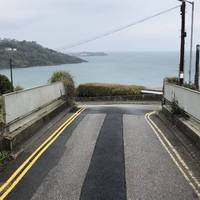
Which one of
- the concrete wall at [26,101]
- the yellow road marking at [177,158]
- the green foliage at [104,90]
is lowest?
the green foliage at [104,90]

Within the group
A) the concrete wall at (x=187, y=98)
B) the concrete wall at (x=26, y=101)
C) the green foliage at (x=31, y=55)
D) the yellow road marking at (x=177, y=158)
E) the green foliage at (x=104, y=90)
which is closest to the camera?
the yellow road marking at (x=177, y=158)

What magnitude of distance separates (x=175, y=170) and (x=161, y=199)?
1.89m

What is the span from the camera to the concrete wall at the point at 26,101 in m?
10.5

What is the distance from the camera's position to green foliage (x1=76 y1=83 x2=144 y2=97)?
44406 mm

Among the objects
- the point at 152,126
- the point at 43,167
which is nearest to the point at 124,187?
the point at 43,167

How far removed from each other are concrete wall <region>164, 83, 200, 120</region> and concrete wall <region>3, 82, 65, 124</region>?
18.4 feet

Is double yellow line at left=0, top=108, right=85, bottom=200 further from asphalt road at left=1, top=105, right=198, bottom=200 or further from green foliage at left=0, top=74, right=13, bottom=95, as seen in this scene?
green foliage at left=0, top=74, right=13, bottom=95

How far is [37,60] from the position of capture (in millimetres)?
130875

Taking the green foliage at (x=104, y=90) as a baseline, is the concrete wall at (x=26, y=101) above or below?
above

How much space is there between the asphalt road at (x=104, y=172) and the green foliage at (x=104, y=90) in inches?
1246

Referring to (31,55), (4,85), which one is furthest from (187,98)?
(31,55)

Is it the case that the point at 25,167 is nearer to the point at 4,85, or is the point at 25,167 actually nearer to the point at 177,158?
the point at 177,158

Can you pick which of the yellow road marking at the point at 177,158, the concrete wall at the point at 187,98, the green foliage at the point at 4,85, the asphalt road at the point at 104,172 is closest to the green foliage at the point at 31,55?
the green foliage at the point at 4,85

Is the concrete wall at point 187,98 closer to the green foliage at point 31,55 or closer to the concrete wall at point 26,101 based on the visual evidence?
the concrete wall at point 26,101
